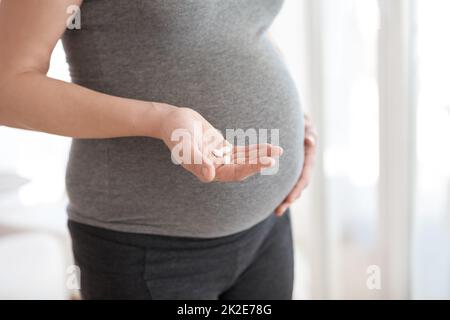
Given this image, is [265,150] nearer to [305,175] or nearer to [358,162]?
[305,175]

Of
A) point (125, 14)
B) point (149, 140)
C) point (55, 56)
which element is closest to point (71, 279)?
point (149, 140)

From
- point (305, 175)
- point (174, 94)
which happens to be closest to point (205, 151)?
point (174, 94)

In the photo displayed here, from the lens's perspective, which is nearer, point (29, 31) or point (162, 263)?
point (29, 31)

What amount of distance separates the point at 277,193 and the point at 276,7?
0.90 feet

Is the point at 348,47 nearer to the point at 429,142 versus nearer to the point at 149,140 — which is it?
the point at 429,142

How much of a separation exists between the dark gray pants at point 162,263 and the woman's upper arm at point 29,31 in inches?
9.9

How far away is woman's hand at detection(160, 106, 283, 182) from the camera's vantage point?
565 millimetres

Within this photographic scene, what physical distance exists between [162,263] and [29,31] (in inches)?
13.5

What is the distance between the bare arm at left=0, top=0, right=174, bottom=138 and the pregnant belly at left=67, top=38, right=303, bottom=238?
76mm

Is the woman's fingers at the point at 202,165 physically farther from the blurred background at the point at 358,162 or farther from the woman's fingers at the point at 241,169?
the blurred background at the point at 358,162

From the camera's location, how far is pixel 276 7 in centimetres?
83

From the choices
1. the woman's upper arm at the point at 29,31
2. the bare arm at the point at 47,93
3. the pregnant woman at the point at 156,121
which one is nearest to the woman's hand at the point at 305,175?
the pregnant woman at the point at 156,121

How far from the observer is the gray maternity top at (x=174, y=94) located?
2.25ft

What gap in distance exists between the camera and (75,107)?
24.9 inches
